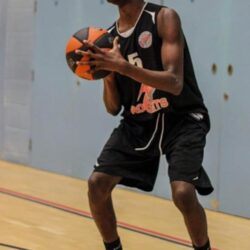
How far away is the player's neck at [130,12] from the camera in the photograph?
3131 millimetres

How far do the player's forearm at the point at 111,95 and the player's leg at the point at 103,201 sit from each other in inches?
15.4

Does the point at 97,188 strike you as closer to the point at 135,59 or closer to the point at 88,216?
the point at 135,59

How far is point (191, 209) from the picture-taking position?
2.97m

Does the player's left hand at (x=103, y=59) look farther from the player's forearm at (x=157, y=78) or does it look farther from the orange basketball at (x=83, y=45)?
the orange basketball at (x=83, y=45)

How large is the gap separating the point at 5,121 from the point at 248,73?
3483mm

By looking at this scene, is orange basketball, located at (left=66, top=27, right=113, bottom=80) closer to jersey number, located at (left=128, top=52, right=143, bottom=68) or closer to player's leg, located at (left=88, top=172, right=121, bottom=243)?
jersey number, located at (left=128, top=52, right=143, bottom=68)

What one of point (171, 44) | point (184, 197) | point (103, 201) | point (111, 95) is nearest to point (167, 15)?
point (171, 44)

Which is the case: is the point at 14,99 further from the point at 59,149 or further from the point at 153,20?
the point at 153,20

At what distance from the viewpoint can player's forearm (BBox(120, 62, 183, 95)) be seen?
110 inches

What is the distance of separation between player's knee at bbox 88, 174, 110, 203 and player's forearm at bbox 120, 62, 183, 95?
2.07 ft

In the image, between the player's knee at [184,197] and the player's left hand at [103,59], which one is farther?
the player's knee at [184,197]

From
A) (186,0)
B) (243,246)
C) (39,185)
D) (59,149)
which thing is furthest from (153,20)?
(59,149)

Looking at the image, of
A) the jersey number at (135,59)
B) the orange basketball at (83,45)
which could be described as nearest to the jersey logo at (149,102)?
the jersey number at (135,59)

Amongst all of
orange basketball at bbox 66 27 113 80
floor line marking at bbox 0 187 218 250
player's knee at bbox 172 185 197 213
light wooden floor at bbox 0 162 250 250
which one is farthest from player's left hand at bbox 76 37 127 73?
floor line marking at bbox 0 187 218 250
